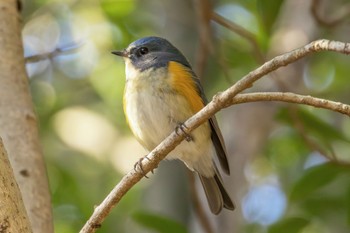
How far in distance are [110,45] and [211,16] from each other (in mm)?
2665

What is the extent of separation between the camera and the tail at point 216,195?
4.62 m

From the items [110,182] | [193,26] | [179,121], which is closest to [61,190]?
A: [110,182]

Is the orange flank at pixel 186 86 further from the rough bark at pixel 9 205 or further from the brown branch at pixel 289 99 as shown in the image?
the rough bark at pixel 9 205

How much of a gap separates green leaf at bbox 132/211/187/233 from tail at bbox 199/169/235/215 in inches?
9.6

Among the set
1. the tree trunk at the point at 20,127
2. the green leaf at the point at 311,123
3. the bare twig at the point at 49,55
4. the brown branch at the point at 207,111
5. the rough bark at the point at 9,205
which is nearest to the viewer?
the rough bark at the point at 9,205

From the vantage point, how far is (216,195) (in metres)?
4.66

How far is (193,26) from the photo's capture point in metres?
6.39

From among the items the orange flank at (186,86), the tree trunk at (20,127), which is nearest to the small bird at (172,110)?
the orange flank at (186,86)

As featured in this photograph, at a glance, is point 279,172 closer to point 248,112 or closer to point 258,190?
point 258,190

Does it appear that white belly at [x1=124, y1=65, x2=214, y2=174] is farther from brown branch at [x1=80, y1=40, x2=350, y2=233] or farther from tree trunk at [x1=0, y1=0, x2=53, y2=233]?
brown branch at [x1=80, y1=40, x2=350, y2=233]

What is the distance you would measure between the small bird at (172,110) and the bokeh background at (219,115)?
243 mm

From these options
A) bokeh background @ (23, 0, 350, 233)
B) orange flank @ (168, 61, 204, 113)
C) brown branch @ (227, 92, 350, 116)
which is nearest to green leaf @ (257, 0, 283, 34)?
bokeh background @ (23, 0, 350, 233)

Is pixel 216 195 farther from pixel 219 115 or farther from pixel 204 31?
pixel 219 115

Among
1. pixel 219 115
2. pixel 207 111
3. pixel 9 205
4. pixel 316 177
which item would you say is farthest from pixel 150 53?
pixel 219 115
